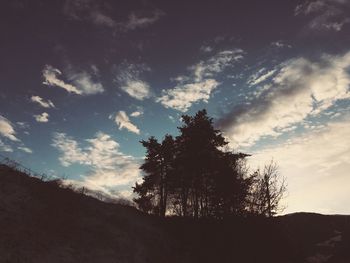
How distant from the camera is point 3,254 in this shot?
18719 mm

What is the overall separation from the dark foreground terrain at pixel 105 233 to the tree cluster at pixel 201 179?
2.16m

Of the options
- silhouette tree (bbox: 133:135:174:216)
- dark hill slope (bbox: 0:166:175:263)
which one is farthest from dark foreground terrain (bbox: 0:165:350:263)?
silhouette tree (bbox: 133:135:174:216)

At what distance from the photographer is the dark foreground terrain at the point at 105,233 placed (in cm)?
2209

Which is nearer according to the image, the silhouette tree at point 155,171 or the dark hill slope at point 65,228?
the dark hill slope at point 65,228

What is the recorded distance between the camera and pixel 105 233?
2873cm

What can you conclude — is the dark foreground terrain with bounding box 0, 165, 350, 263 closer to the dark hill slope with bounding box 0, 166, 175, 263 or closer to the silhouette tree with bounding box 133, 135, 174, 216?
the dark hill slope with bounding box 0, 166, 175, 263

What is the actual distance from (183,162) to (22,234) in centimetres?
1947

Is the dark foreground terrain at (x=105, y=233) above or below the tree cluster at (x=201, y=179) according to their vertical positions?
below

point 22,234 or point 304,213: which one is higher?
point 304,213

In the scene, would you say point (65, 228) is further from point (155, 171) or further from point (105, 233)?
point (155, 171)

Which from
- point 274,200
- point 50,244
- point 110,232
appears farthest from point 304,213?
point 50,244

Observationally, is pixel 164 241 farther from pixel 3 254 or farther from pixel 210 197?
pixel 3 254

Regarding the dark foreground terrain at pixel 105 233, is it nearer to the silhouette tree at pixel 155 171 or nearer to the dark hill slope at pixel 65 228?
the dark hill slope at pixel 65 228

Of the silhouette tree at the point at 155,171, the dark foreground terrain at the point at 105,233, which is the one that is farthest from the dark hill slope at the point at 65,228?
the silhouette tree at the point at 155,171
